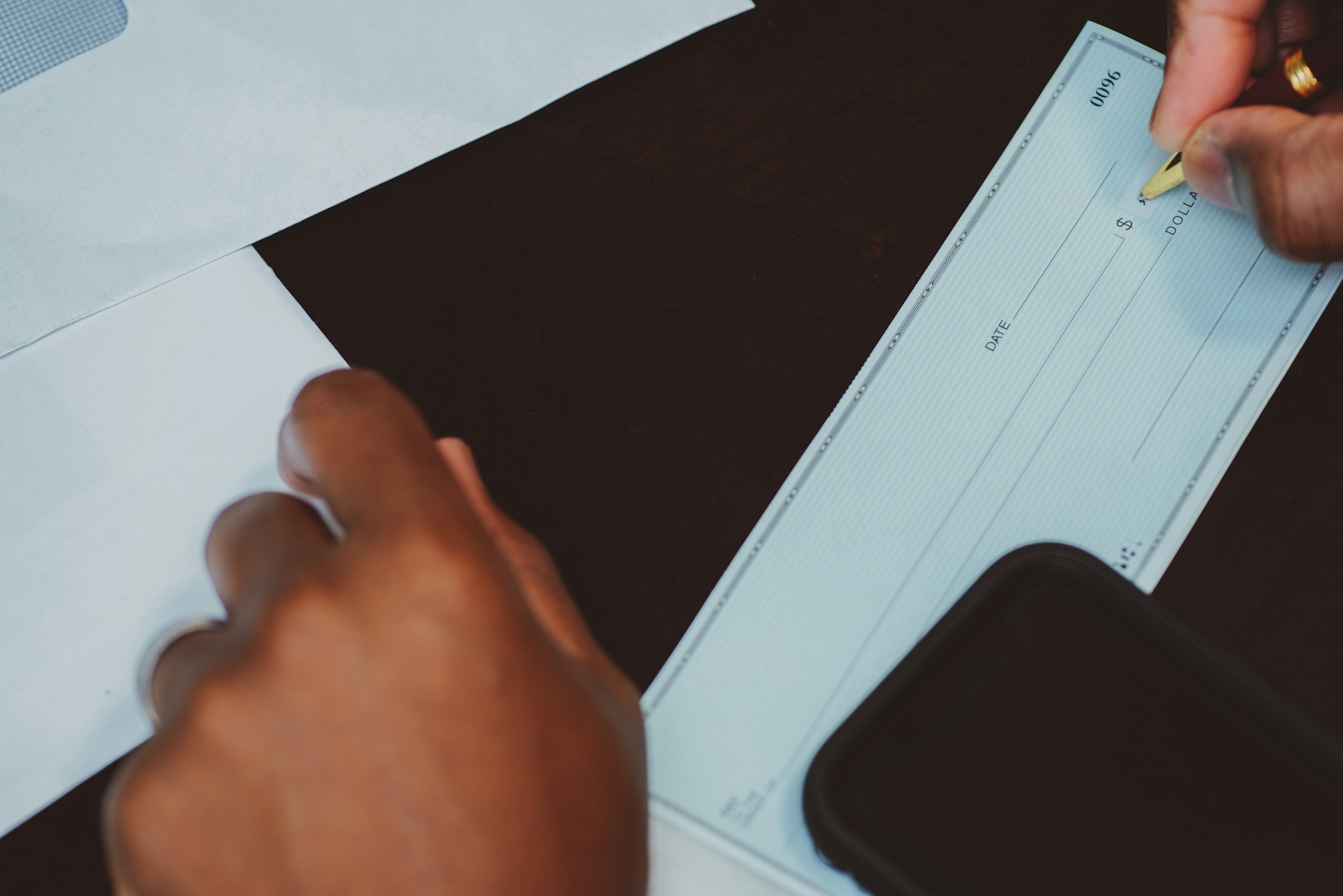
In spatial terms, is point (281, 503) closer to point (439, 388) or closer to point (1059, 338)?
point (439, 388)

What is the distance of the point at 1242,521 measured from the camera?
1.16 feet

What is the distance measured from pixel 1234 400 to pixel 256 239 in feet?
1.36

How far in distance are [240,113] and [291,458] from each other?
20 centimetres

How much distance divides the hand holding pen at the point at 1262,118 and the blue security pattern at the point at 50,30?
1.52 ft

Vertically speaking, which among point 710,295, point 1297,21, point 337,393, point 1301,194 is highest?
point 1297,21

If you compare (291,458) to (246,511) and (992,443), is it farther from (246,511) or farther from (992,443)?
(992,443)

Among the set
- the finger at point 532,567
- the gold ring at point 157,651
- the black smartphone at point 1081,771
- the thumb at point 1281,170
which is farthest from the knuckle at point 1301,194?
the gold ring at point 157,651

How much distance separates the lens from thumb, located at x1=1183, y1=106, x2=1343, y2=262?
33 centimetres

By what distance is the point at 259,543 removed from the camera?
28cm

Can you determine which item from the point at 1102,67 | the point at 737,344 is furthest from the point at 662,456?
the point at 1102,67

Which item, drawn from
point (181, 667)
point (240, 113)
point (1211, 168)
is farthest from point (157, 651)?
point (1211, 168)

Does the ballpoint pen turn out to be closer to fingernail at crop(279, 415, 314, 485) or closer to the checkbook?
the checkbook

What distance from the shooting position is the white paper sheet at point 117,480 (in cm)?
34

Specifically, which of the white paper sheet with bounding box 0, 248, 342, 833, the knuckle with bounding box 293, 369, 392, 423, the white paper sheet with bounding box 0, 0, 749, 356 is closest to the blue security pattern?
the white paper sheet with bounding box 0, 0, 749, 356
